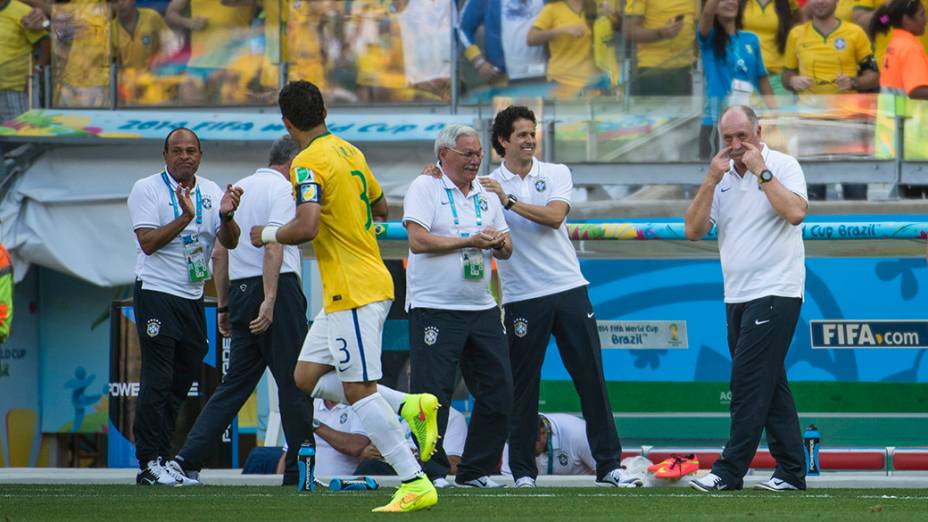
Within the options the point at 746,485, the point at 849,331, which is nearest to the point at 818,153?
the point at 849,331

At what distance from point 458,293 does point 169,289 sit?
163 cm

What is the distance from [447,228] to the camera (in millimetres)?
8289

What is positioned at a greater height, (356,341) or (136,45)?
(136,45)

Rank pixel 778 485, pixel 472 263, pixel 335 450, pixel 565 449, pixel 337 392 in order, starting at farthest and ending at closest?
pixel 335 450 < pixel 565 449 < pixel 472 263 < pixel 778 485 < pixel 337 392

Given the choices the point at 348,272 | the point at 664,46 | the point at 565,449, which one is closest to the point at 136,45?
the point at 664,46

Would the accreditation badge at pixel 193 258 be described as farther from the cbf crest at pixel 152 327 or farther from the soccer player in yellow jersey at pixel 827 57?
the soccer player in yellow jersey at pixel 827 57

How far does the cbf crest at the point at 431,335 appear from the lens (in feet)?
27.0

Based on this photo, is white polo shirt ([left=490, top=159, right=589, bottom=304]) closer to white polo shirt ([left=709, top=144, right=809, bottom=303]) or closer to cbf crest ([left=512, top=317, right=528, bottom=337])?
cbf crest ([left=512, top=317, right=528, bottom=337])

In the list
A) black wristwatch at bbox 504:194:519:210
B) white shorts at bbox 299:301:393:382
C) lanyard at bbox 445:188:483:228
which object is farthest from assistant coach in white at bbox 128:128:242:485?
white shorts at bbox 299:301:393:382

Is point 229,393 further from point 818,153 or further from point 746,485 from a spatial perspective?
point 818,153

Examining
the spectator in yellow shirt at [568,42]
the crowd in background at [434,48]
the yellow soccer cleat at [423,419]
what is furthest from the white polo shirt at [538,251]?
the spectator in yellow shirt at [568,42]

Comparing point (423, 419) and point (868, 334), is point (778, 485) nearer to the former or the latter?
point (868, 334)

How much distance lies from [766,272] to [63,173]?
817cm

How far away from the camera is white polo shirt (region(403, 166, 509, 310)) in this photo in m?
8.25
